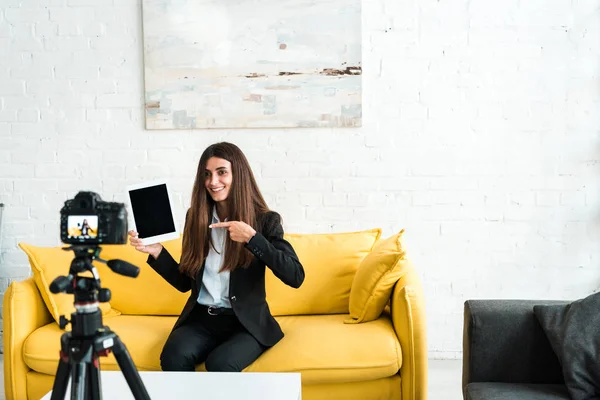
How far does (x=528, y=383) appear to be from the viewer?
212cm

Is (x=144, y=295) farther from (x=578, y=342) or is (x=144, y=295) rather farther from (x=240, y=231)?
(x=578, y=342)

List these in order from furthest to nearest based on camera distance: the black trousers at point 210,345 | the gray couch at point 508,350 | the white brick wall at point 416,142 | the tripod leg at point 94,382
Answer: the white brick wall at point 416,142
the black trousers at point 210,345
the gray couch at point 508,350
the tripod leg at point 94,382

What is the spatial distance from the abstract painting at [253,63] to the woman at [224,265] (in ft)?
2.97

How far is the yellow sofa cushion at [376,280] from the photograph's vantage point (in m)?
2.65

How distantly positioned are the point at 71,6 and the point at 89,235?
2.46 metres

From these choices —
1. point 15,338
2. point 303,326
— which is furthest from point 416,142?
point 15,338

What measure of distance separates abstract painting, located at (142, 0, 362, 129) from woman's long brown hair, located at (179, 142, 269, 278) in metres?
0.90

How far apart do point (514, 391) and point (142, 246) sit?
1.42m

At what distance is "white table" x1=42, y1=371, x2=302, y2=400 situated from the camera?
1.90m

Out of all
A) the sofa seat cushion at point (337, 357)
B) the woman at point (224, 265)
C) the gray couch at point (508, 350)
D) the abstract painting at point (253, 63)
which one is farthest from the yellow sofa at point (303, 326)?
the abstract painting at point (253, 63)

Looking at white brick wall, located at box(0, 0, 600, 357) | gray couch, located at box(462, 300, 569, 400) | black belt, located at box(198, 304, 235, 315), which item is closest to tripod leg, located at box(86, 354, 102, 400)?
black belt, located at box(198, 304, 235, 315)

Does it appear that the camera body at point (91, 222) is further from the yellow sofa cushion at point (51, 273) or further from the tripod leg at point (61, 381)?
the yellow sofa cushion at point (51, 273)

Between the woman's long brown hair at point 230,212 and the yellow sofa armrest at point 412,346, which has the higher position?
the woman's long brown hair at point 230,212

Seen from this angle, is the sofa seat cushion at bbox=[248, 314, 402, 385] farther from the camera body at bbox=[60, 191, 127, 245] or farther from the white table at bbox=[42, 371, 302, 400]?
the camera body at bbox=[60, 191, 127, 245]
